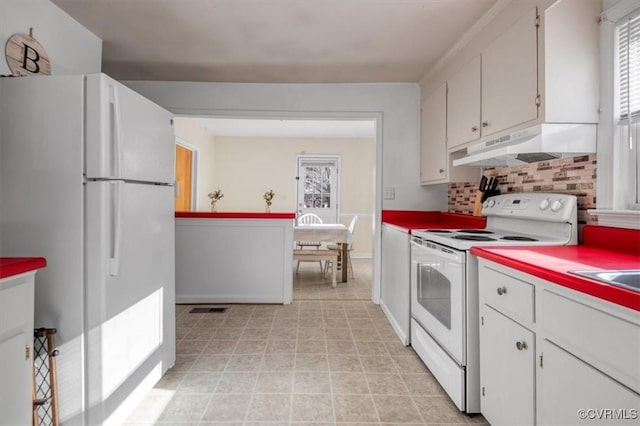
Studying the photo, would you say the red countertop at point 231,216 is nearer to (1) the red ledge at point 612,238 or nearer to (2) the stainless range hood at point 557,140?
(2) the stainless range hood at point 557,140

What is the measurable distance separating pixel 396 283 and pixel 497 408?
1.33 meters

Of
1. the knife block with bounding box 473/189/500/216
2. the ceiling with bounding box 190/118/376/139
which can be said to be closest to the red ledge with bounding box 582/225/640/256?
the knife block with bounding box 473/189/500/216

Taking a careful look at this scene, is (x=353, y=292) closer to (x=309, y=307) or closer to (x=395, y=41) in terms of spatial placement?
(x=309, y=307)

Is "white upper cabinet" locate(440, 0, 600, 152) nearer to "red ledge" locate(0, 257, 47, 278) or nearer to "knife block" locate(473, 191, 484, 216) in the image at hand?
"knife block" locate(473, 191, 484, 216)

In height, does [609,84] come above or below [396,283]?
above

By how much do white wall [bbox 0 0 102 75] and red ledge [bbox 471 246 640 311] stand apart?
250 cm

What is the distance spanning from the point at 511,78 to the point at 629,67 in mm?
473

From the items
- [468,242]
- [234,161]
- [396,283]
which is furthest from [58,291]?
[234,161]

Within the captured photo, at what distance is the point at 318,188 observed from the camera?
641 cm

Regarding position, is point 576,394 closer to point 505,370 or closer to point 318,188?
point 505,370

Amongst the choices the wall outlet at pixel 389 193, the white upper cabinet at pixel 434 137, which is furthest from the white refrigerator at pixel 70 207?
the wall outlet at pixel 389 193

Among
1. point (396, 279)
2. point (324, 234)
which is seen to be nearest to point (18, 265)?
point (396, 279)

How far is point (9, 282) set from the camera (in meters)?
1.14

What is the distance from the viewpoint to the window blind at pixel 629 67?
4.75 feet
